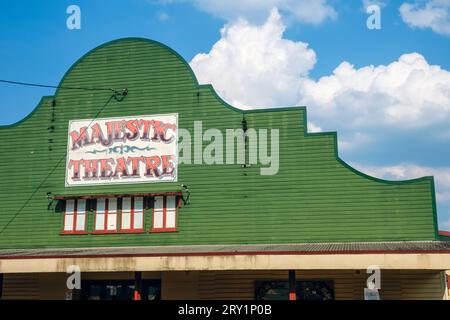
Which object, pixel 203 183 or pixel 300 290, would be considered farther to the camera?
pixel 203 183

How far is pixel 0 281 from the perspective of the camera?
20.7m

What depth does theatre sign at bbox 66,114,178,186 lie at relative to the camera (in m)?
23.2

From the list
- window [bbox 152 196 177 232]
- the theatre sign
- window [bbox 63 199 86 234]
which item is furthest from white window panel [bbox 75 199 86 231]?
window [bbox 152 196 177 232]

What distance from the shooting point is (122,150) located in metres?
23.8

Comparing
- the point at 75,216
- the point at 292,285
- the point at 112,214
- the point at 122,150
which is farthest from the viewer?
the point at 122,150

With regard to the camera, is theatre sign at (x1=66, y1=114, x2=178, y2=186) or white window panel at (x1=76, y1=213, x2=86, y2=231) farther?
white window panel at (x1=76, y1=213, x2=86, y2=231)

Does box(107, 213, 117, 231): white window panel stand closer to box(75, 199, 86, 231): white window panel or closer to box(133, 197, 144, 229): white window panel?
box(133, 197, 144, 229): white window panel

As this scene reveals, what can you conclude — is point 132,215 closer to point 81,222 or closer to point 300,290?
point 81,222

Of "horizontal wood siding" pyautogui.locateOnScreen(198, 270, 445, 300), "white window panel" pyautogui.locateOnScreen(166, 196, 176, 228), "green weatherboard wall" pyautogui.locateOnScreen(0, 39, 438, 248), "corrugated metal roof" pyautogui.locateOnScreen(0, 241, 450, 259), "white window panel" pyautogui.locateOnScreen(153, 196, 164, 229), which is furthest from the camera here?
"white window panel" pyautogui.locateOnScreen(153, 196, 164, 229)

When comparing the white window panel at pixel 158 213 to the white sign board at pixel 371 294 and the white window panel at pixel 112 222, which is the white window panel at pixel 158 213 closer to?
the white window panel at pixel 112 222

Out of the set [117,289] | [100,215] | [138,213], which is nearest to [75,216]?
[100,215]

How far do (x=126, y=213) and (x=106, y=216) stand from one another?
96 centimetres

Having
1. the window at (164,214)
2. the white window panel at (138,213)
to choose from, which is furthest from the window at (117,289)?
the white window panel at (138,213)

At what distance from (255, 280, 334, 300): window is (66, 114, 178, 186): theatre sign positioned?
20.0ft
